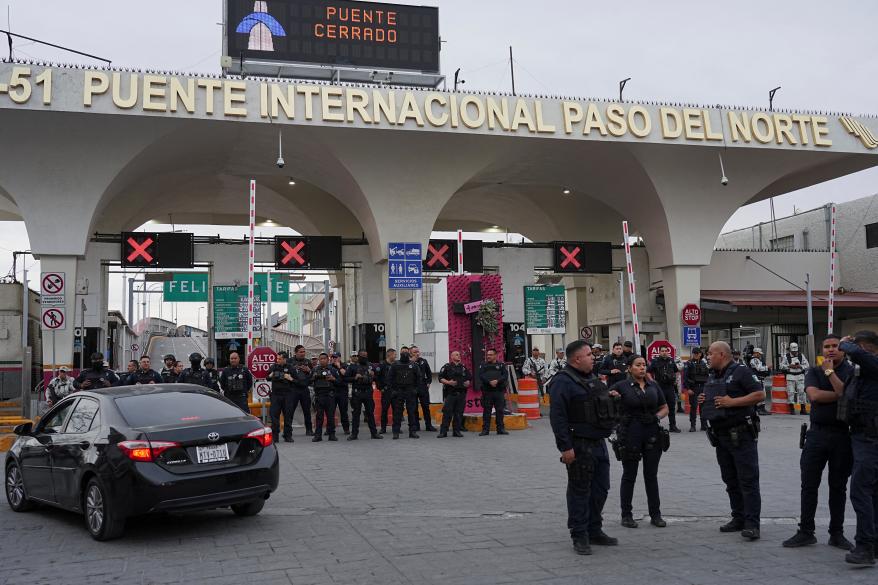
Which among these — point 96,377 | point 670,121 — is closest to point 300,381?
point 96,377

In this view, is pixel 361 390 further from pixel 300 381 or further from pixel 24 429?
pixel 24 429

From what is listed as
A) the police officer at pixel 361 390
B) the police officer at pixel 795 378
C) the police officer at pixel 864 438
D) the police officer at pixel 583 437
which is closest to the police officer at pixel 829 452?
the police officer at pixel 864 438

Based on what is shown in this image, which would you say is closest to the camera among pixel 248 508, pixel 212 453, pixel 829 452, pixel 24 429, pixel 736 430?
pixel 829 452

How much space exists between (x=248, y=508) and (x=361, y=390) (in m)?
8.02

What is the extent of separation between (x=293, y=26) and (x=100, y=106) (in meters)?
7.80

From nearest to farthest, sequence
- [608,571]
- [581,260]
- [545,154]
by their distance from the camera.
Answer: [608,571]
[545,154]
[581,260]

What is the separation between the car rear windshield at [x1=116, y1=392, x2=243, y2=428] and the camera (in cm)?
737

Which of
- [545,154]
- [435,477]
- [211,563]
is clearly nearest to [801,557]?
[211,563]

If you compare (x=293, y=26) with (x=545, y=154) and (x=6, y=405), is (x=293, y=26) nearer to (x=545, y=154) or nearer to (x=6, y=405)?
(x=545, y=154)

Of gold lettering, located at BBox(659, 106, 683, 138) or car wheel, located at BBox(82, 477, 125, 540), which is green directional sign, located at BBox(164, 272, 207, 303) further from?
car wheel, located at BBox(82, 477, 125, 540)

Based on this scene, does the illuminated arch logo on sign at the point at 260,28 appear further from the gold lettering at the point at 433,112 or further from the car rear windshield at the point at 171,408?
the car rear windshield at the point at 171,408

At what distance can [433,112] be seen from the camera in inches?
862

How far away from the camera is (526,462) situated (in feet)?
39.0

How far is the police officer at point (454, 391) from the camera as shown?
15.8 meters
